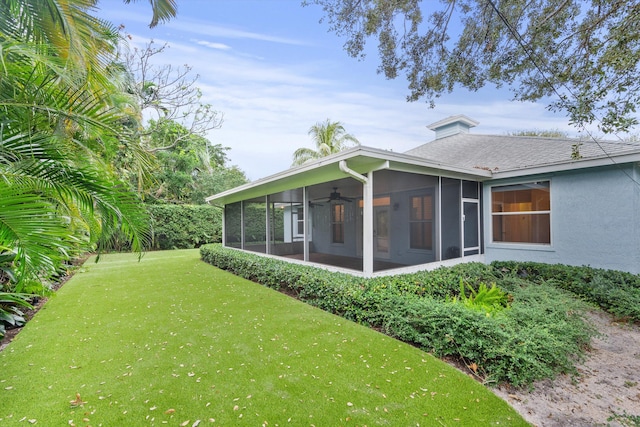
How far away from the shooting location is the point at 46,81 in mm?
2906

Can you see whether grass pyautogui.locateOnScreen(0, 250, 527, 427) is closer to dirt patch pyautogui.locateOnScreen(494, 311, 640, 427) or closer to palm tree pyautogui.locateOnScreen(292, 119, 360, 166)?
dirt patch pyautogui.locateOnScreen(494, 311, 640, 427)

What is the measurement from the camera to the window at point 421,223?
7329 mm

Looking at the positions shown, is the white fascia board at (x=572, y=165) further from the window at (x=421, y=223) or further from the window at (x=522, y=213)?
the window at (x=421, y=223)

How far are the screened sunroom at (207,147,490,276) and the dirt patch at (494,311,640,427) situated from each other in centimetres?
316

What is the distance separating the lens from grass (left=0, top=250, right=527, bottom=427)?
2.57 metres

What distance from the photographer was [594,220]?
6.50m

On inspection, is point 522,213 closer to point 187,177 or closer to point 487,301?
point 487,301

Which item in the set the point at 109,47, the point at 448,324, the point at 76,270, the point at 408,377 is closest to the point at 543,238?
the point at 448,324

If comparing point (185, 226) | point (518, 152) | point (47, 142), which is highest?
point (518, 152)

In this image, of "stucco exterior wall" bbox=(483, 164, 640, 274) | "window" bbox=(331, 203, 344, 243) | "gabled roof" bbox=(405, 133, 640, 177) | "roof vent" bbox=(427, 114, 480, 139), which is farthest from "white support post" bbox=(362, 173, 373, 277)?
"roof vent" bbox=(427, 114, 480, 139)

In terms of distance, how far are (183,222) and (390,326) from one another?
15.0m

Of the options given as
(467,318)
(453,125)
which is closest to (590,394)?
(467,318)

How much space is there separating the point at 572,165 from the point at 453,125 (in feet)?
21.8

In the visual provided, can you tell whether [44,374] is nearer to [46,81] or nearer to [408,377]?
[46,81]
